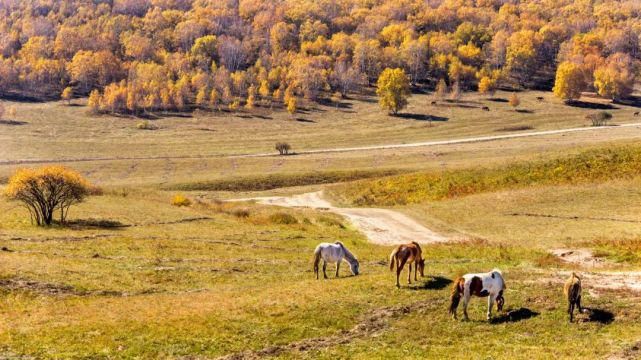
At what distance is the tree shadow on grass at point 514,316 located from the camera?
83.6 ft

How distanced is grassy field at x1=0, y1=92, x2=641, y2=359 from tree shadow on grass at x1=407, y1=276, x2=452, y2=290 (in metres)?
0.11

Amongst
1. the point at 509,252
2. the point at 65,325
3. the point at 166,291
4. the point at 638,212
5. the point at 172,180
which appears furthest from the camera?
the point at 172,180

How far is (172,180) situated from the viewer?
11488 centimetres

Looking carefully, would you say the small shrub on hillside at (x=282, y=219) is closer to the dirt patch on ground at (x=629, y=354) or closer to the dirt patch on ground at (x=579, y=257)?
the dirt patch on ground at (x=579, y=257)

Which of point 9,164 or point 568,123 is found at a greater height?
point 568,123

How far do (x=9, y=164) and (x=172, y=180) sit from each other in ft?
153

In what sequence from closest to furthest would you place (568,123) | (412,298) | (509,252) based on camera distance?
(412,298)
(509,252)
(568,123)

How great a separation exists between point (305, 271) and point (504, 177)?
5328cm

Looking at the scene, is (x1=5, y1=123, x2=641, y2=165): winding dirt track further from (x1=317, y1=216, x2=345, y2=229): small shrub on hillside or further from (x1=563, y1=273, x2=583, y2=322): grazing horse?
(x1=563, y1=273, x2=583, y2=322): grazing horse

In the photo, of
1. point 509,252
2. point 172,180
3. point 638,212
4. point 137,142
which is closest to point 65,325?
point 509,252

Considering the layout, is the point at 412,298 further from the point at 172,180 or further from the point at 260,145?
the point at 260,145

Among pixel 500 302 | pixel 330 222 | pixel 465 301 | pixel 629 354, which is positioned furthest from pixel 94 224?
pixel 629 354

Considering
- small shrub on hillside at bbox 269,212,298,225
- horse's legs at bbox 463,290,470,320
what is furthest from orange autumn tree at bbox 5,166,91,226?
horse's legs at bbox 463,290,470,320

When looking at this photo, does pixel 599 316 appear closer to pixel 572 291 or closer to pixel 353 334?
pixel 572 291
